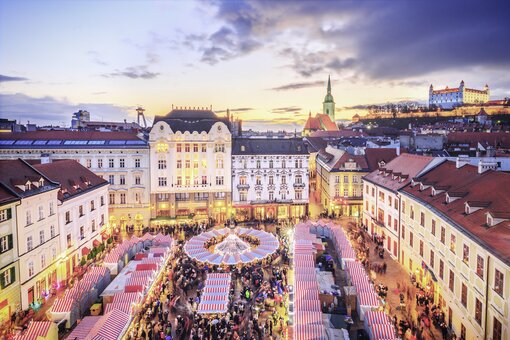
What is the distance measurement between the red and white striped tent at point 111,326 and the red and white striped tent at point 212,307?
513 centimetres

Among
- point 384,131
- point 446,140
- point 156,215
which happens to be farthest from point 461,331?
point 384,131

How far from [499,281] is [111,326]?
21990mm

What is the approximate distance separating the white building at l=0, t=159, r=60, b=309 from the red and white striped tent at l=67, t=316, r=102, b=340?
375 inches

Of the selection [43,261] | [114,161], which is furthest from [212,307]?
[114,161]

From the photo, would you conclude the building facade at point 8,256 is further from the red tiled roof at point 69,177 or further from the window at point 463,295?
the window at point 463,295

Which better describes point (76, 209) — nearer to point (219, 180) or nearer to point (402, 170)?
point (219, 180)

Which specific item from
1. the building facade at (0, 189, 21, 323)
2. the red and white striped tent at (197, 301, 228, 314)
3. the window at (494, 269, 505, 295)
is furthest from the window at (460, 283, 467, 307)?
the building facade at (0, 189, 21, 323)

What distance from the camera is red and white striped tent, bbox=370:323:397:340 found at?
65.6ft

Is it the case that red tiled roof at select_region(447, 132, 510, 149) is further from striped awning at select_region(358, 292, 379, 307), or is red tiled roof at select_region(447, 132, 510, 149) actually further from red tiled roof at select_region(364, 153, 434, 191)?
striped awning at select_region(358, 292, 379, 307)

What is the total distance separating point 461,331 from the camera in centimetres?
2331

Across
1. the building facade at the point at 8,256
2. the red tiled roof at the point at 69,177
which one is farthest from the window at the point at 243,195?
the building facade at the point at 8,256

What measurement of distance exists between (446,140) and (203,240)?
196 ft

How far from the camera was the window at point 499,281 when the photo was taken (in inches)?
731

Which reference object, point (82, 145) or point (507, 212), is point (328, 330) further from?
point (82, 145)
